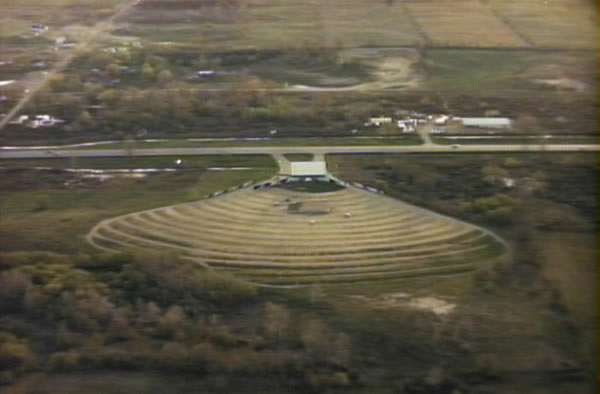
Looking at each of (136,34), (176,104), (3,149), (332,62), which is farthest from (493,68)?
(3,149)

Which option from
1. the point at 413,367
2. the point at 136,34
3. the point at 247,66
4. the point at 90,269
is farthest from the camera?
the point at 136,34

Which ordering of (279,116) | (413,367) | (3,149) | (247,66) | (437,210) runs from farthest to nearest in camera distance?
(247,66)
(279,116)
(3,149)
(437,210)
(413,367)

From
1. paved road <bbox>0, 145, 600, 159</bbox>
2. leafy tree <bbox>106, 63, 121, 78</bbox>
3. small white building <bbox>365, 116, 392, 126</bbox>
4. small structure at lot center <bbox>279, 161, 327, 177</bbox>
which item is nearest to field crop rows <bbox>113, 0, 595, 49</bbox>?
leafy tree <bbox>106, 63, 121, 78</bbox>

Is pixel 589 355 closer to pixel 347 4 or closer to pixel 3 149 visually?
pixel 3 149

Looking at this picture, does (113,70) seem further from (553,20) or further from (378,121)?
(553,20)

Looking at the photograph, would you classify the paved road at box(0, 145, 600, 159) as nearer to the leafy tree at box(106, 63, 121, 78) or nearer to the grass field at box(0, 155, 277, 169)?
the grass field at box(0, 155, 277, 169)

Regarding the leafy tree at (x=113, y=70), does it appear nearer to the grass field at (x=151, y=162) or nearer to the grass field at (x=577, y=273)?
the grass field at (x=151, y=162)

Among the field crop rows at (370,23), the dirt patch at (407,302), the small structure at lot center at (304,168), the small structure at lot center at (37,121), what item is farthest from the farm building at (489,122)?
the small structure at lot center at (37,121)
